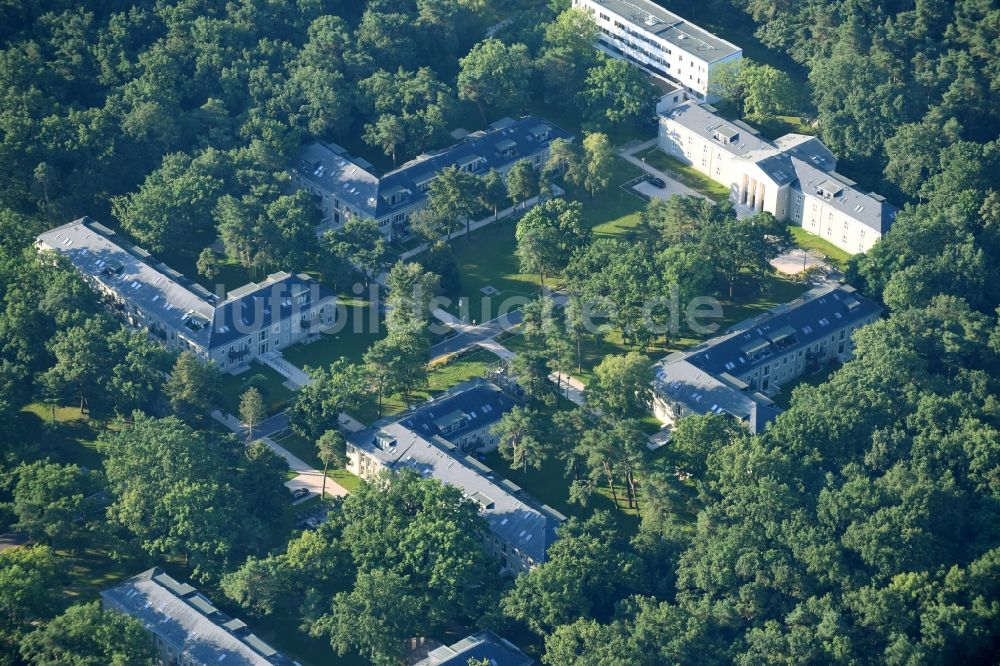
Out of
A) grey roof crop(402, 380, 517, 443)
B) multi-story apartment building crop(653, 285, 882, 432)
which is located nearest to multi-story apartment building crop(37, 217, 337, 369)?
grey roof crop(402, 380, 517, 443)

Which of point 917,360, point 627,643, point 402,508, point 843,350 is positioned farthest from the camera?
Answer: point 843,350

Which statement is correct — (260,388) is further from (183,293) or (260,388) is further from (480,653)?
(480,653)

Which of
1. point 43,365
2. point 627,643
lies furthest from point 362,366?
point 627,643

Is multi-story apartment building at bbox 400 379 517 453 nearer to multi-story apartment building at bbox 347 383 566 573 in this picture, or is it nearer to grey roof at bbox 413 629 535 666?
multi-story apartment building at bbox 347 383 566 573

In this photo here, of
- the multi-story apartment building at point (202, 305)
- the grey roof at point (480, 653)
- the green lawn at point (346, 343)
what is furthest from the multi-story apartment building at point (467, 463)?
the multi-story apartment building at point (202, 305)

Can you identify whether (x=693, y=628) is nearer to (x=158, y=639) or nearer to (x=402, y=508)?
(x=402, y=508)

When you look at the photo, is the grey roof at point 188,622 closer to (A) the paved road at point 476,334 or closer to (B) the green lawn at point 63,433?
(B) the green lawn at point 63,433

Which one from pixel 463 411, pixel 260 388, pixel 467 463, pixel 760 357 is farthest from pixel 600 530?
pixel 260 388
